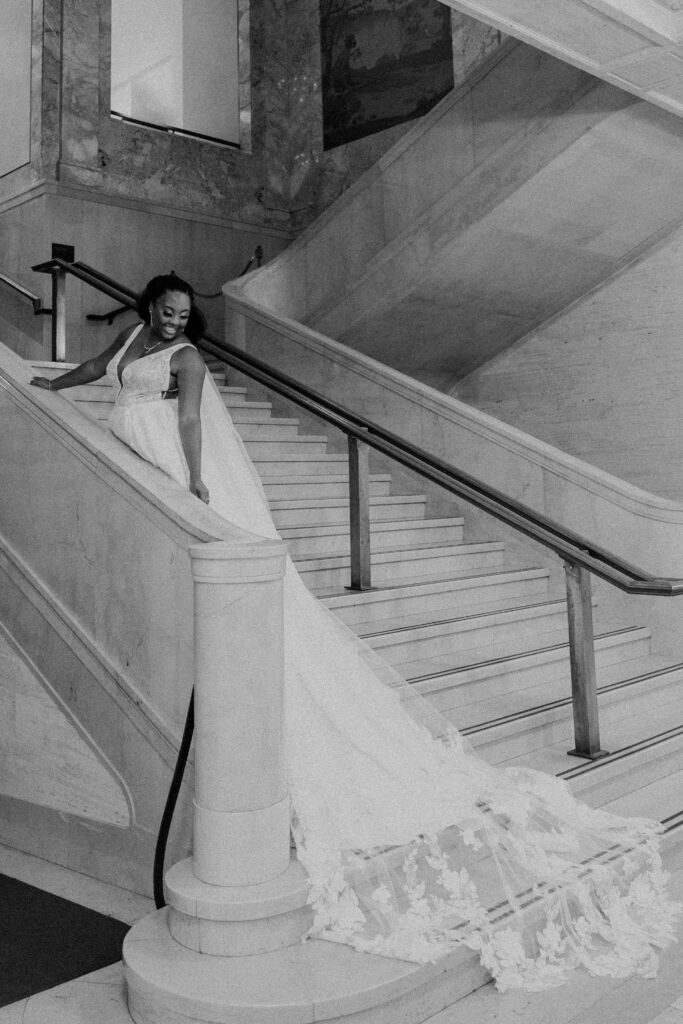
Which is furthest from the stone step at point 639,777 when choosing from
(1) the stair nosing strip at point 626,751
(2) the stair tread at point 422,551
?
(2) the stair tread at point 422,551

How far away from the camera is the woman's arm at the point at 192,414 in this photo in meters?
3.77

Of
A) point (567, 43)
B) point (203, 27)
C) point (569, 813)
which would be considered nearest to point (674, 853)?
point (569, 813)

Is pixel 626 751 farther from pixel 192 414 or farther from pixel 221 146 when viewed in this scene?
pixel 221 146

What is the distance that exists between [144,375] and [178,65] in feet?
28.1

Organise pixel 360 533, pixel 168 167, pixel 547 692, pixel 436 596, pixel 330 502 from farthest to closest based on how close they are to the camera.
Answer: pixel 168 167 → pixel 330 502 → pixel 436 596 → pixel 360 533 → pixel 547 692

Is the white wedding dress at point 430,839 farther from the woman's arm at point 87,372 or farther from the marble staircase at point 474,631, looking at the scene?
the marble staircase at point 474,631

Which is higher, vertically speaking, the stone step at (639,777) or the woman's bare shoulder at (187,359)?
the woman's bare shoulder at (187,359)

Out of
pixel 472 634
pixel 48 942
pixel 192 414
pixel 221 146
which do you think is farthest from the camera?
pixel 221 146

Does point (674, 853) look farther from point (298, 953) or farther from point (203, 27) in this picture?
point (203, 27)

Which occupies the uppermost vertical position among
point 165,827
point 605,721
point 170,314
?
point 170,314

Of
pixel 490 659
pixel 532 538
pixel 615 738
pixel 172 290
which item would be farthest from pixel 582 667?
pixel 172 290

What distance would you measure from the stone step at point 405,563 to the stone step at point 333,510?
1.45 ft

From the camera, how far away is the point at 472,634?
5.18 m

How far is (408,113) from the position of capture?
10258mm
